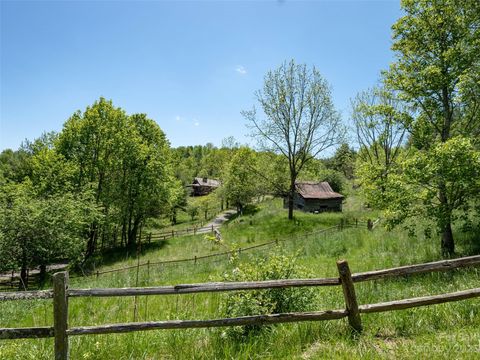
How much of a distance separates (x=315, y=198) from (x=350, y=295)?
36.6m

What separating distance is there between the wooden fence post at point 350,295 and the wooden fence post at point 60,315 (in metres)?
4.57

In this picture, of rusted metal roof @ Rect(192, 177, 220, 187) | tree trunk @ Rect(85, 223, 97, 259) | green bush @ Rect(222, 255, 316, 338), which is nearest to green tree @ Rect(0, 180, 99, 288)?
tree trunk @ Rect(85, 223, 97, 259)

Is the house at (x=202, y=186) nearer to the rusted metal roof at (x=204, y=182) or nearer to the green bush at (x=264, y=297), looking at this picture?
the rusted metal roof at (x=204, y=182)

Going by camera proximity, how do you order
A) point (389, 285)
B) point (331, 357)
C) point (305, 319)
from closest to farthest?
point (331, 357), point (305, 319), point (389, 285)

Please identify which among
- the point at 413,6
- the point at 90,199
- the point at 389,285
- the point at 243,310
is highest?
the point at 413,6

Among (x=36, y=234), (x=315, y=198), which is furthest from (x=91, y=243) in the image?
(x=315, y=198)

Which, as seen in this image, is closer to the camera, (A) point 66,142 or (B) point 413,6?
(B) point 413,6

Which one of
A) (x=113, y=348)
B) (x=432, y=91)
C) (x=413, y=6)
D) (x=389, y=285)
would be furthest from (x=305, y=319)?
(x=413, y=6)

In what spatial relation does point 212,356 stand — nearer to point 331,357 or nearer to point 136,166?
Result: point 331,357

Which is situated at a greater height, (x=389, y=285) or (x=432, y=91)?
(x=432, y=91)

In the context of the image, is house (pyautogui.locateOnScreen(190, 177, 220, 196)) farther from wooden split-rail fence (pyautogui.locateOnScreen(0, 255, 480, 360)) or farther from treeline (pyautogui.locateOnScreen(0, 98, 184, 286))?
wooden split-rail fence (pyautogui.locateOnScreen(0, 255, 480, 360))

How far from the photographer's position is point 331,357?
184 inches

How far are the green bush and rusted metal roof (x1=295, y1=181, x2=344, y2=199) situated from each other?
35539 millimetres

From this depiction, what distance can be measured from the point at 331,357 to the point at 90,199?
2863cm
